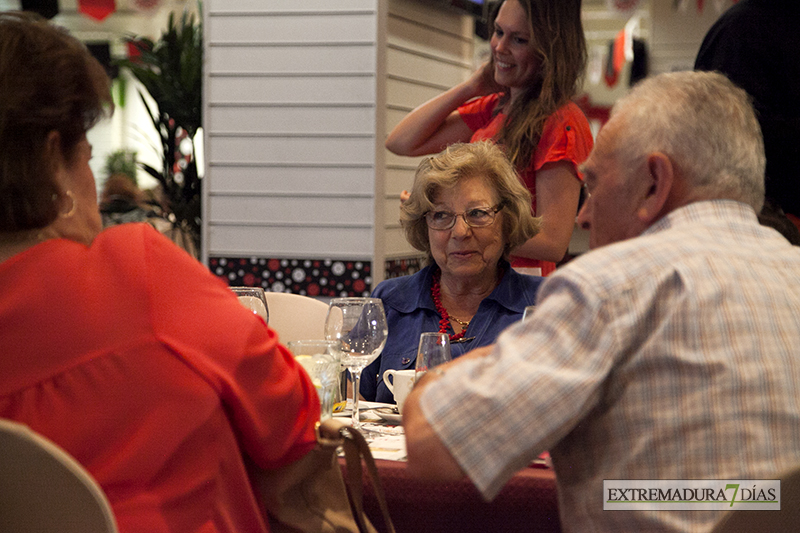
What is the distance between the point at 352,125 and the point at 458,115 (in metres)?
0.97

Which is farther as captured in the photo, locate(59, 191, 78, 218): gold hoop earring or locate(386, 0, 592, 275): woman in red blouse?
locate(386, 0, 592, 275): woman in red blouse

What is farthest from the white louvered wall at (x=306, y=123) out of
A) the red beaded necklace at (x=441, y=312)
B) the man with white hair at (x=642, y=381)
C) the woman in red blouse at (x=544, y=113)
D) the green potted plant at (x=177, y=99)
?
the man with white hair at (x=642, y=381)

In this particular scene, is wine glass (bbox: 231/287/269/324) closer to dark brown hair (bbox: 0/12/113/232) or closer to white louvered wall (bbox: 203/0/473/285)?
dark brown hair (bbox: 0/12/113/232)

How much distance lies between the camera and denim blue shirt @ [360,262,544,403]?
2.40 metres

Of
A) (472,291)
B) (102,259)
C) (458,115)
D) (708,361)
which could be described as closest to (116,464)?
(102,259)

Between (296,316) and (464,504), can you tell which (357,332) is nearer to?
(464,504)

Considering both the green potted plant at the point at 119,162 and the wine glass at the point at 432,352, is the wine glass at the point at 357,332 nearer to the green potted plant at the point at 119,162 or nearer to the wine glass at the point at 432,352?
the wine glass at the point at 432,352

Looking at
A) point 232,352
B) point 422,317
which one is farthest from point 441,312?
point 232,352

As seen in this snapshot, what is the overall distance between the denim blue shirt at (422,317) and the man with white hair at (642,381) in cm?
126

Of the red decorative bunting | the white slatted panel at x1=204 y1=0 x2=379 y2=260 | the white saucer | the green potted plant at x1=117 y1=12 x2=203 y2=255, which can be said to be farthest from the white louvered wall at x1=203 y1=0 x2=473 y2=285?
the white saucer

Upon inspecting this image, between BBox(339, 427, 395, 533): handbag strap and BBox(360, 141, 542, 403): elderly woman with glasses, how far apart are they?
103 centimetres

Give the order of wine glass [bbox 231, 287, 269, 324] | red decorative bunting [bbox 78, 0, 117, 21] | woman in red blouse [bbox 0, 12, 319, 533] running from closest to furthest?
woman in red blouse [bbox 0, 12, 319, 533] < wine glass [bbox 231, 287, 269, 324] < red decorative bunting [bbox 78, 0, 117, 21]

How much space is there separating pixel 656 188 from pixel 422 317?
137cm

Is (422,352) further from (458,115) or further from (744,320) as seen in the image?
(458,115)
